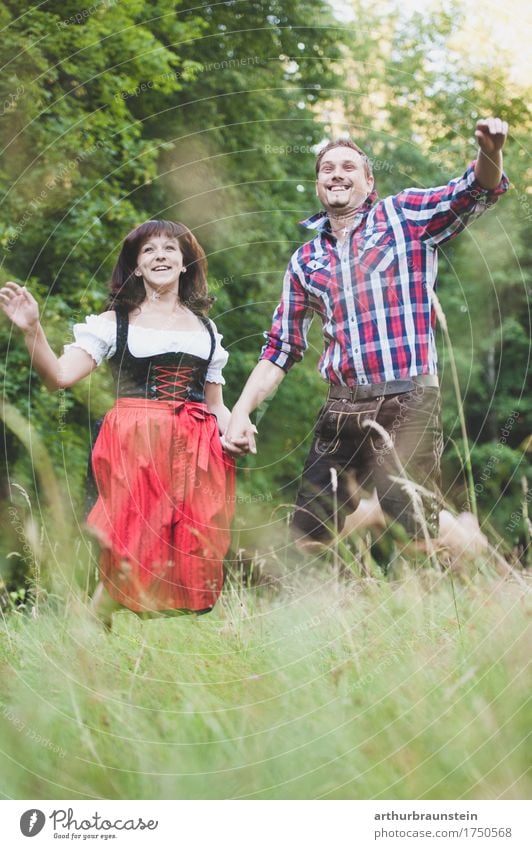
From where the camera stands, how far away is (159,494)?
14.3 feet

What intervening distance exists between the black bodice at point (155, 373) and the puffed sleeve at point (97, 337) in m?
0.03

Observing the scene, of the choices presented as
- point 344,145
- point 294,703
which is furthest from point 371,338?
point 294,703

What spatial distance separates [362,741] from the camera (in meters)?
3.20

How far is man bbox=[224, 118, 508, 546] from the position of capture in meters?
4.20

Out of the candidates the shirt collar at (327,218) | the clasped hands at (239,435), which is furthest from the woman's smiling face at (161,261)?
the clasped hands at (239,435)

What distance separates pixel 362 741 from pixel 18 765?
1.23 m

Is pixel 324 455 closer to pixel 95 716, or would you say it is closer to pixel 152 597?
pixel 152 597

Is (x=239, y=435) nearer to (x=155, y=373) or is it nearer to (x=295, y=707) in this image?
(x=155, y=373)

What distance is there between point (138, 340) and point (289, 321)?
704mm

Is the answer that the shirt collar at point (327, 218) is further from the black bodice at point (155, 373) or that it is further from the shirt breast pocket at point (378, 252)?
the black bodice at point (155, 373)

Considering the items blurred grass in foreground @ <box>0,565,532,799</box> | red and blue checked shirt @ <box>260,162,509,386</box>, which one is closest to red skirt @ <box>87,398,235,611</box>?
blurred grass in foreground @ <box>0,565,532,799</box>

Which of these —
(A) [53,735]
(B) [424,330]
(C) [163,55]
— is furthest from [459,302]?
(A) [53,735]

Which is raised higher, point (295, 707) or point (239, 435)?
point (239, 435)

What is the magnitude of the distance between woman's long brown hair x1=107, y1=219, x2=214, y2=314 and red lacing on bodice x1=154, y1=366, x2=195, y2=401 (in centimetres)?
34
